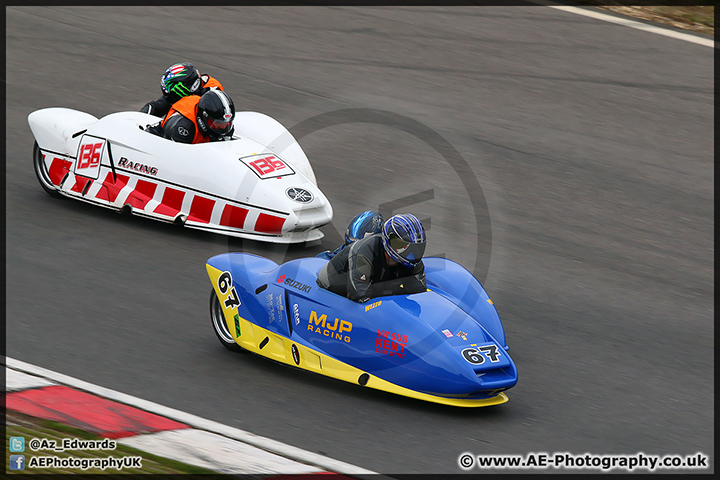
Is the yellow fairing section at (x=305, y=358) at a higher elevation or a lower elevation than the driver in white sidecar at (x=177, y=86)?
lower

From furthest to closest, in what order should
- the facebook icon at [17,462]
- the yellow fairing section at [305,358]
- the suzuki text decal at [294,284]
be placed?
1. the suzuki text decal at [294,284]
2. the yellow fairing section at [305,358]
3. the facebook icon at [17,462]

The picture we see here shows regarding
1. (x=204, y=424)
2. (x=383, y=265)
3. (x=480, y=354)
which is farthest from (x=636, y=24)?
(x=204, y=424)

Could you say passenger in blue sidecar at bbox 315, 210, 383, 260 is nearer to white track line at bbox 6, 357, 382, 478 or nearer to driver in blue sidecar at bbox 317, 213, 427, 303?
driver in blue sidecar at bbox 317, 213, 427, 303

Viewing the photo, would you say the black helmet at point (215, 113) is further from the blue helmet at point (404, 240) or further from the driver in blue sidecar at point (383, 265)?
the blue helmet at point (404, 240)

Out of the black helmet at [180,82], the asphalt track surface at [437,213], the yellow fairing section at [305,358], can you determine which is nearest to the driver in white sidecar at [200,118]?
the black helmet at [180,82]

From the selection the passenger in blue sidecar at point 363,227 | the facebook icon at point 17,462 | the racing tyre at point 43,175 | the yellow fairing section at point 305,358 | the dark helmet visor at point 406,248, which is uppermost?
the dark helmet visor at point 406,248

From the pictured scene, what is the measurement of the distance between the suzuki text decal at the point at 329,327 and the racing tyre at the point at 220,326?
0.81 metres

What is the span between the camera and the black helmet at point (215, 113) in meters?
9.12

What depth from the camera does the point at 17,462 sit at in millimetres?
4988

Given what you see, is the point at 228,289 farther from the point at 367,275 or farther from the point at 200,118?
the point at 200,118

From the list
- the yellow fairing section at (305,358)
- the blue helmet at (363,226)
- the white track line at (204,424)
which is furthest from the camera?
the blue helmet at (363,226)

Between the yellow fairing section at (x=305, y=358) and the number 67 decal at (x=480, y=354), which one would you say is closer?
the number 67 decal at (x=480, y=354)
